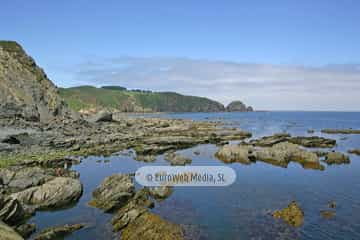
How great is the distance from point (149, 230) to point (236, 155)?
31778 millimetres

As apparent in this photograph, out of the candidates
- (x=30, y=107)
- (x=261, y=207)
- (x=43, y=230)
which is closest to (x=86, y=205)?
(x=43, y=230)

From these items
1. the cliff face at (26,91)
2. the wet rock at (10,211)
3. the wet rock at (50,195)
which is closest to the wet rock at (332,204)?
the wet rock at (50,195)

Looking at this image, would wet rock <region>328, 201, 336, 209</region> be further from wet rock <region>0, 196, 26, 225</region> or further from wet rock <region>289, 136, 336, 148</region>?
wet rock <region>289, 136, 336, 148</region>

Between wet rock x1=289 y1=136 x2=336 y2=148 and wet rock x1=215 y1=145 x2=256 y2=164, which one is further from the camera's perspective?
wet rock x1=289 y1=136 x2=336 y2=148

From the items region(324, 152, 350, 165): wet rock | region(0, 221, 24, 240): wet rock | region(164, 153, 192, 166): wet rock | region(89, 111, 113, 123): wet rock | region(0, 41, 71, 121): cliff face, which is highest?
region(0, 41, 71, 121): cliff face

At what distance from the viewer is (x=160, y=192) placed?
29.2 meters

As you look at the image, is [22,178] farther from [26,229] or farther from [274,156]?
[274,156]

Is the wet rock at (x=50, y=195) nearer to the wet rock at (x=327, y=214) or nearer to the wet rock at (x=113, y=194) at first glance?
the wet rock at (x=113, y=194)

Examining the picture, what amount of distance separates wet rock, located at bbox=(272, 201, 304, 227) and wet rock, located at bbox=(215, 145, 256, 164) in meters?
22.5

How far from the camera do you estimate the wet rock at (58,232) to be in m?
20.0

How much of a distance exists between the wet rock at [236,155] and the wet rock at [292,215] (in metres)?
22.5

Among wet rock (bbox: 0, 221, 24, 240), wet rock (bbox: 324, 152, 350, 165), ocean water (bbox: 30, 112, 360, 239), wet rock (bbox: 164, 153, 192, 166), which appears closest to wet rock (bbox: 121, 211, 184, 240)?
ocean water (bbox: 30, 112, 360, 239)

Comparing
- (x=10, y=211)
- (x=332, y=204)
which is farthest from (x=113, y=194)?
(x=332, y=204)

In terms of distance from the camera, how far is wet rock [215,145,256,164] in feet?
157
